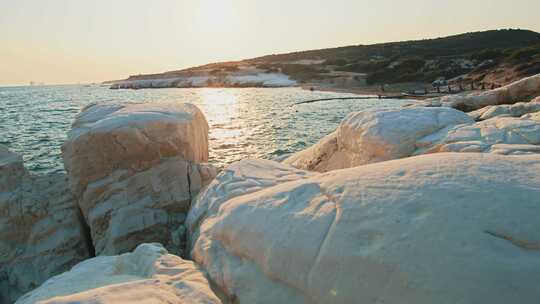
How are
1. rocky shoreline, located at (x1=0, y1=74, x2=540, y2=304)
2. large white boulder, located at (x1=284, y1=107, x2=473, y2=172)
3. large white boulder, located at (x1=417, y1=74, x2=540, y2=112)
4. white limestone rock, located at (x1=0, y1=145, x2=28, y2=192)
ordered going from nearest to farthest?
rocky shoreline, located at (x1=0, y1=74, x2=540, y2=304)
large white boulder, located at (x1=284, y1=107, x2=473, y2=172)
white limestone rock, located at (x1=0, y1=145, x2=28, y2=192)
large white boulder, located at (x1=417, y1=74, x2=540, y2=112)

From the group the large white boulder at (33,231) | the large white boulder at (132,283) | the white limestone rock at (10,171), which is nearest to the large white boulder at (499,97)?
the large white boulder at (132,283)

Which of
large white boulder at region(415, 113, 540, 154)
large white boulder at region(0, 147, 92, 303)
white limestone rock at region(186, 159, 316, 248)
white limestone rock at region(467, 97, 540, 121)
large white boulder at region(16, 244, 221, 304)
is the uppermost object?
white limestone rock at region(467, 97, 540, 121)

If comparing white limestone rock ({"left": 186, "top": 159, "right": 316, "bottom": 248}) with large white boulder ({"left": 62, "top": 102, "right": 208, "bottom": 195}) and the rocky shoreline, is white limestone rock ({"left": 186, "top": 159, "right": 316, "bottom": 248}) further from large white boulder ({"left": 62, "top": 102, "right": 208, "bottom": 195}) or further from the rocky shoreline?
large white boulder ({"left": 62, "top": 102, "right": 208, "bottom": 195})

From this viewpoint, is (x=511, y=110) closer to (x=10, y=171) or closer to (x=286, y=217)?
(x=286, y=217)

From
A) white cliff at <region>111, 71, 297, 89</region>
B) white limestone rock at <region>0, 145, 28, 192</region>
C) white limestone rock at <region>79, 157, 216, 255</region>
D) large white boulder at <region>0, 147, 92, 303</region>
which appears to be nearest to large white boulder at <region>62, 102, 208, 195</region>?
white limestone rock at <region>79, 157, 216, 255</region>

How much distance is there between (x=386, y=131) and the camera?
17.6 feet

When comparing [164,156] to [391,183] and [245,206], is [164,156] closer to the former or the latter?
[245,206]

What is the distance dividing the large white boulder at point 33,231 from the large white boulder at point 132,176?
0.47 meters

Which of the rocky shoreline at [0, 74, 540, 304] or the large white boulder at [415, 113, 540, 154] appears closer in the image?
the rocky shoreline at [0, 74, 540, 304]

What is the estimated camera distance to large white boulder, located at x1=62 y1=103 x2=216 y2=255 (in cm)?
559

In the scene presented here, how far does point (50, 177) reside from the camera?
734 cm

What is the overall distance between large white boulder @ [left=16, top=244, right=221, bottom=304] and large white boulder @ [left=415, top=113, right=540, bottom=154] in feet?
11.0

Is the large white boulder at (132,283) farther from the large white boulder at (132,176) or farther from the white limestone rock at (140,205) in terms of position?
the large white boulder at (132,176)

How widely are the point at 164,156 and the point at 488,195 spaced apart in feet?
16.1
